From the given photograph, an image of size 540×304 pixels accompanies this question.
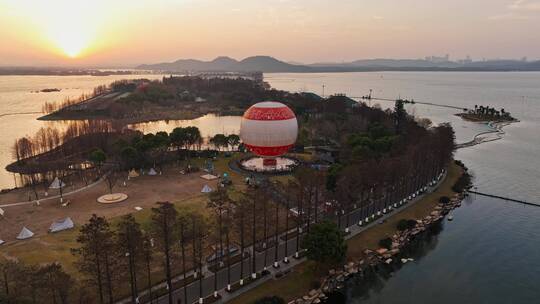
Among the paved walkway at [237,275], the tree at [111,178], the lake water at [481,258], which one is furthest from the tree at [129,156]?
the lake water at [481,258]

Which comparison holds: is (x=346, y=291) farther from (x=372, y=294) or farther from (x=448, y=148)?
(x=448, y=148)

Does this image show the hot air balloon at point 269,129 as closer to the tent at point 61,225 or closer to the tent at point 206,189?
the tent at point 206,189

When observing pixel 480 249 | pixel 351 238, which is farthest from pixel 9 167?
pixel 480 249

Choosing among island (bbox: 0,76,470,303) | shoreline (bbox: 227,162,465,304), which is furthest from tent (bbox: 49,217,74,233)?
shoreline (bbox: 227,162,465,304)

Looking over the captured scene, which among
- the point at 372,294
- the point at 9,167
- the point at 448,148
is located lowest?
the point at 372,294

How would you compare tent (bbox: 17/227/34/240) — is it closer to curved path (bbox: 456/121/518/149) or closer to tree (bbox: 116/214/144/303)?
tree (bbox: 116/214/144/303)

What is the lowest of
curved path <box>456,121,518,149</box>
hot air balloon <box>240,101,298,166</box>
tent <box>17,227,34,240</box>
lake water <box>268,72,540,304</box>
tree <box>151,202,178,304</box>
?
lake water <box>268,72,540,304</box>

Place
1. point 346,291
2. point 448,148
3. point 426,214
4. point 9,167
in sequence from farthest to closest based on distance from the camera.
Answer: point 9,167, point 448,148, point 426,214, point 346,291
